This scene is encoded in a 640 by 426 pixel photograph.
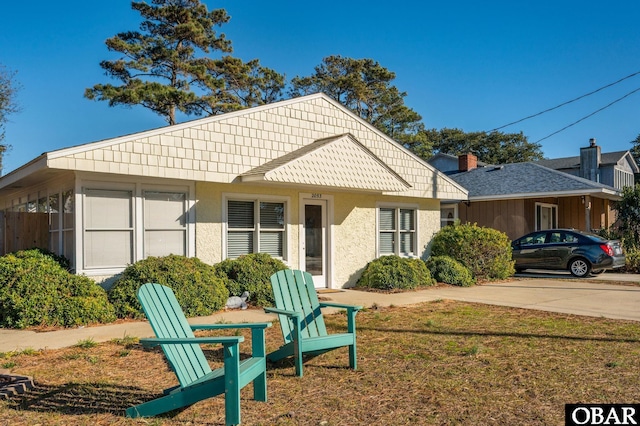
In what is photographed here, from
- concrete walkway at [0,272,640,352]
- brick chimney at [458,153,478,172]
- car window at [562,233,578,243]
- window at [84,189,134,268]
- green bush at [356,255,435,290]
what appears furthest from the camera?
brick chimney at [458,153,478,172]

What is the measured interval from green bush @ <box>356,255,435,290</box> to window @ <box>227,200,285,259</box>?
2.54 metres

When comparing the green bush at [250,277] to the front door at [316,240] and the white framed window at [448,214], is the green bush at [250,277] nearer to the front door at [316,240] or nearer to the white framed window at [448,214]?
the front door at [316,240]

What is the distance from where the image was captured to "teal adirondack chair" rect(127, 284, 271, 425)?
12.4 ft

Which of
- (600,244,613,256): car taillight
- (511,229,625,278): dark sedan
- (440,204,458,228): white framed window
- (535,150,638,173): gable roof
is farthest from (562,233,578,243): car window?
(535,150,638,173): gable roof

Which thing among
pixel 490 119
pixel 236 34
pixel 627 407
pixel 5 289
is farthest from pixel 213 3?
pixel 627 407

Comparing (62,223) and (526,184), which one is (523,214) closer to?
(526,184)

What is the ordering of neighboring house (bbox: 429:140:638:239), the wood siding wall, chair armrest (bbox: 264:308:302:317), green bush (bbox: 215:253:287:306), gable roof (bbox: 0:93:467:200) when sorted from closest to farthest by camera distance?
chair armrest (bbox: 264:308:302:317) → gable roof (bbox: 0:93:467:200) → green bush (bbox: 215:253:287:306) → neighboring house (bbox: 429:140:638:239) → the wood siding wall

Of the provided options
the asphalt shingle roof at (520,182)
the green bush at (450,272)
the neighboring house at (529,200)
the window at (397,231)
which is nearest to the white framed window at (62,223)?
the window at (397,231)

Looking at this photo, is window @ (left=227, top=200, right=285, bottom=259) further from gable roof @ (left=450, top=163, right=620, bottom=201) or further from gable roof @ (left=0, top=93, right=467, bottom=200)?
gable roof @ (left=450, top=163, right=620, bottom=201)

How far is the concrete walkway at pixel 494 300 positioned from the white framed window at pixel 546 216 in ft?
19.8

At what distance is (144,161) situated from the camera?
9.63 m

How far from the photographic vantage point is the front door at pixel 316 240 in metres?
12.6

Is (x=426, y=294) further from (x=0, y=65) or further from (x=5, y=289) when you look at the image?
(x=0, y=65)

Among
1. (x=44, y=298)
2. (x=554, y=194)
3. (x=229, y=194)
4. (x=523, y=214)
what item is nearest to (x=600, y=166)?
(x=523, y=214)
